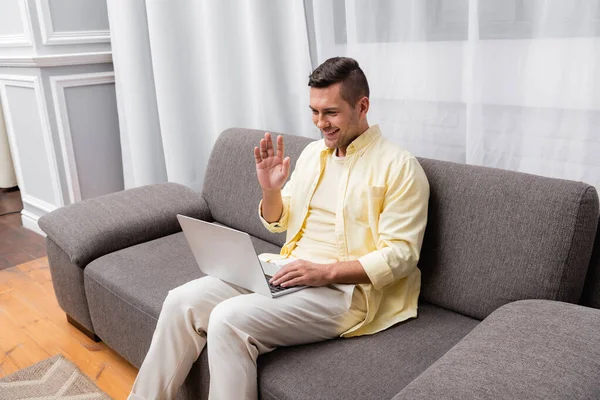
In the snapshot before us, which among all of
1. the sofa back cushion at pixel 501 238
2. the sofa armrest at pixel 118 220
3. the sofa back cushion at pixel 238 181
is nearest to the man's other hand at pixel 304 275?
the sofa back cushion at pixel 501 238

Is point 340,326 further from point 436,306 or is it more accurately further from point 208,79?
point 208,79

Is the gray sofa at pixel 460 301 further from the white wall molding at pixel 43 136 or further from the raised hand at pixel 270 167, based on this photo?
the white wall molding at pixel 43 136

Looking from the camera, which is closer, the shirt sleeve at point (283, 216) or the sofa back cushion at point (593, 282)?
the sofa back cushion at point (593, 282)

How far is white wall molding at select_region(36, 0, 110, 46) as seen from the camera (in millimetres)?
3105

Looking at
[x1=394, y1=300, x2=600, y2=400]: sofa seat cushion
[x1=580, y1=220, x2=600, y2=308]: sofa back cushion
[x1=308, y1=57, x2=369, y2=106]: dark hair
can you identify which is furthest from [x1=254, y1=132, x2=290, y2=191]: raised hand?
[x1=580, y1=220, x2=600, y2=308]: sofa back cushion

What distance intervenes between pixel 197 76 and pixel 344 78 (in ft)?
5.01

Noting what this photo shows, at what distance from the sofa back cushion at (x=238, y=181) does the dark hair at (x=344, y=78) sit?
20.3 inches

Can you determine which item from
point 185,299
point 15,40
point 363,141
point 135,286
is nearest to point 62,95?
point 15,40

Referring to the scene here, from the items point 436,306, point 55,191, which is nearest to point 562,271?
point 436,306

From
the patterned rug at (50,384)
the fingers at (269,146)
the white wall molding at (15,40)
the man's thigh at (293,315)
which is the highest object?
the white wall molding at (15,40)

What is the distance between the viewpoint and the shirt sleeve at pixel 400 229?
150 cm

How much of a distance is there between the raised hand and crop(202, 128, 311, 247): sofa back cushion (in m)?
0.38

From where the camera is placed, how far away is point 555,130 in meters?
1.67

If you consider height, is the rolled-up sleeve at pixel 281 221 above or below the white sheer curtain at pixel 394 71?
below
